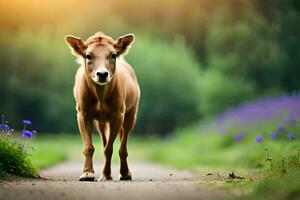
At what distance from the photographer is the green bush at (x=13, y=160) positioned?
9992mm

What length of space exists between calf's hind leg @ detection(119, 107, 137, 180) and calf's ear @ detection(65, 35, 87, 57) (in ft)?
5.26

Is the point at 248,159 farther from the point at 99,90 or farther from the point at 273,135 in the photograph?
the point at 99,90

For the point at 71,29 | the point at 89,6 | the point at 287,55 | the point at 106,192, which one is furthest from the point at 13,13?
the point at 106,192

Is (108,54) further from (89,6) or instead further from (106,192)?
(89,6)

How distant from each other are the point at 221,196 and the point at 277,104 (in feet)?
37.7

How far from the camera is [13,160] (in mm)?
10086

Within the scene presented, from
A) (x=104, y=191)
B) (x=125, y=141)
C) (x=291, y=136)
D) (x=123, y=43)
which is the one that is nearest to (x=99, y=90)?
(x=123, y=43)

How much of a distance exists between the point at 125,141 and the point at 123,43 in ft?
5.11

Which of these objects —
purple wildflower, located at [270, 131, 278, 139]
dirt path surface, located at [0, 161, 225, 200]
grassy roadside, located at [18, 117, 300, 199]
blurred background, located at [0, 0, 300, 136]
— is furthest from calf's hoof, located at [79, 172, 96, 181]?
blurred background, located at [0, 0, 300, 136]

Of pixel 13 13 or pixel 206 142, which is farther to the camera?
pixel 13 13

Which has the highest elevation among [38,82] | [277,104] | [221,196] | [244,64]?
[38,82]

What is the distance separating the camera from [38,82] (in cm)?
3269

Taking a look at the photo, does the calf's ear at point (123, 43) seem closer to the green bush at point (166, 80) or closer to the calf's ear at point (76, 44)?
the calf's ear at point (76, 44)

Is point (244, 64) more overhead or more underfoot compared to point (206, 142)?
more overhead
